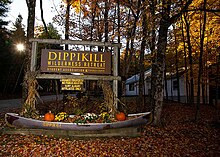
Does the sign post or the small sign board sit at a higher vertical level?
the sign post

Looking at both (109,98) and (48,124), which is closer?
(48,124)

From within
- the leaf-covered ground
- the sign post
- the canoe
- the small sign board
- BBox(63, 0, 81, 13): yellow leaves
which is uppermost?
BBox(63, 0, 81, 13): yellow leaves

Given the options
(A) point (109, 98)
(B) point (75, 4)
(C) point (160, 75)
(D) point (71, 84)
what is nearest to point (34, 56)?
(D) point (71, 84)

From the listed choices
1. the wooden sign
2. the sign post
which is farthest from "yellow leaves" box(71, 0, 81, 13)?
the wooden sign

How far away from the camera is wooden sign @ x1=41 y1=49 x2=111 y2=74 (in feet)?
25.6

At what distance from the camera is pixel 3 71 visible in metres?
23.6

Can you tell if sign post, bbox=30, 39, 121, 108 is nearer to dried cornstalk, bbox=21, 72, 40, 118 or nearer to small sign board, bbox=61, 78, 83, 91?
small sign board, bbox=61, 78, 83, 91

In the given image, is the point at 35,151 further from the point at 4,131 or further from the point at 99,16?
the point at 99,16

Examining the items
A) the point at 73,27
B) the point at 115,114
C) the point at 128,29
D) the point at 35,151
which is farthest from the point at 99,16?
the point at 35,151

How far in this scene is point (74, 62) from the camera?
26.0ft

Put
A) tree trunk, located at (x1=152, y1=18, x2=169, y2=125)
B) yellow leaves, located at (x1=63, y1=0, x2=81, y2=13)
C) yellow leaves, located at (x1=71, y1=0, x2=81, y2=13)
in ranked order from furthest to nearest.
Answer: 1. yellow leaves, located at (x1=71, y1=0, x2=81, y2=13)
2. yellow leaves, located at (x1=63, y1=0, x2=81, y2=13)
3. tree trunk, located at (x1=152, y1=18, x2=169, y2=125)

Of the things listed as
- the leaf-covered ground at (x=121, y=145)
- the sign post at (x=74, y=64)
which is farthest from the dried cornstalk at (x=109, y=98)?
the leaf-covered ground at (x=121, y=145)

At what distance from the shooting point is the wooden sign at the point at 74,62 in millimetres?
7805

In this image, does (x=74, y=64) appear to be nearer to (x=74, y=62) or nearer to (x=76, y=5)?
(x=74, y=62)
